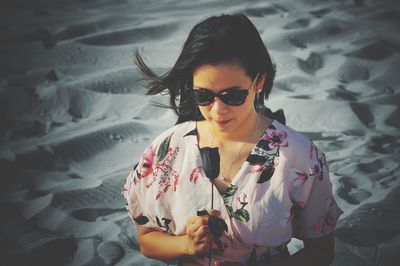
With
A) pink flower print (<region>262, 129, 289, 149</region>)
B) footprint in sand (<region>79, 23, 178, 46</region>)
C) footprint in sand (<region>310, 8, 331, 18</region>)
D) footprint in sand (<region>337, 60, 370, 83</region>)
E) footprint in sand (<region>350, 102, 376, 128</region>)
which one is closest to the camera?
pink flower print (<region>262, 129, 289, 149</region>)

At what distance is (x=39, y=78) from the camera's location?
12.8ft

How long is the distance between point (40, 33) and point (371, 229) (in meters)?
3.80

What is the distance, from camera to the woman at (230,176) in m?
1.37

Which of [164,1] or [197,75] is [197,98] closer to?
[197,75]

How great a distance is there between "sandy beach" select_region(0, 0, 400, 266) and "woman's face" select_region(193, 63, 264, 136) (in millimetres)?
992

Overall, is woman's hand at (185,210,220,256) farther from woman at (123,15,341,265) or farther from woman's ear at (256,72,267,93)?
woman's ear at (256,72,267,93)

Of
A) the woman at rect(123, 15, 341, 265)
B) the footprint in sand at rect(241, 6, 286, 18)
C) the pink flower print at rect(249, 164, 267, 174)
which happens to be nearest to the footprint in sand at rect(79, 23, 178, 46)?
the footprint in sand at rect(241, 6, 286, 18)

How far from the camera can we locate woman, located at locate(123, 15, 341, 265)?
137 cm

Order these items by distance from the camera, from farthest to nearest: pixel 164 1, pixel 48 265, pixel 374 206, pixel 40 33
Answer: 1. pixel 164 1
2. pixel 40 33
3. pixel 374 206
4. pixel 48 265

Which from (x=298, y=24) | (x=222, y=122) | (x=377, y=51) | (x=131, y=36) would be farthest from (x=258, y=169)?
(x=298, y=24)

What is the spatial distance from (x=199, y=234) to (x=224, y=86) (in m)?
0.46

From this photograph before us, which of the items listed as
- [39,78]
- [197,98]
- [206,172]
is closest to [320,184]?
[206,172]

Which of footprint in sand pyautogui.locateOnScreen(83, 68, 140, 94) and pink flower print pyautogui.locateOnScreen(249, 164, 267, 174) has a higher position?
pink flower print pyautogui.locateOnScreen(249, 164, 267, 174)

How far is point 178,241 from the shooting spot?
1447mm
